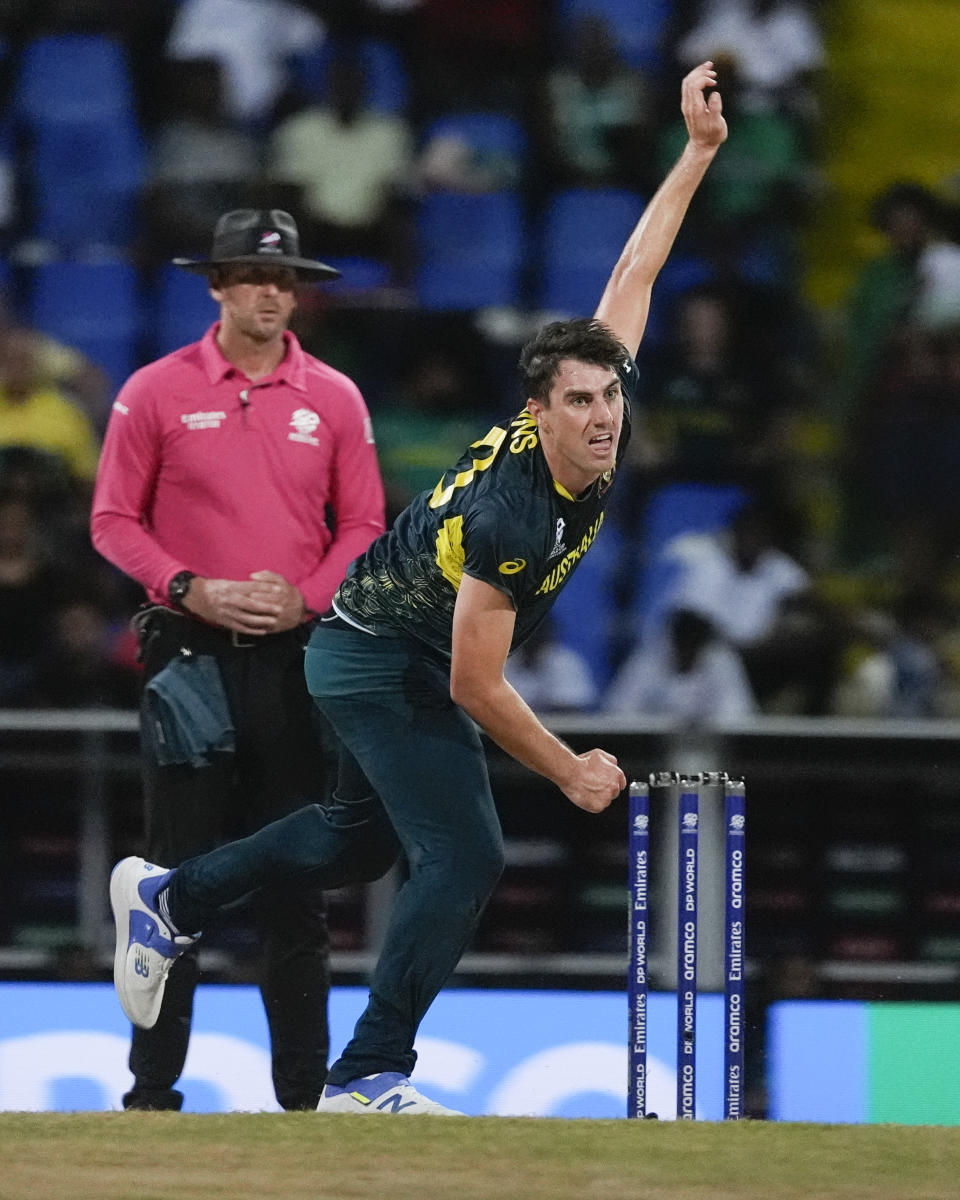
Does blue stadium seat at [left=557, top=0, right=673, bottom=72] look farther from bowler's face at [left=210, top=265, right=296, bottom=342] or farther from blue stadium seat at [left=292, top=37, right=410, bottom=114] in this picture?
bowler's face at [left=210, top=265, right=296, bottom=342]

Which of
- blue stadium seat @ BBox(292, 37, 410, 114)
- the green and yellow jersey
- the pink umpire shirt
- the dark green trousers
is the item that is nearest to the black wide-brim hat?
the pink umpire shirt

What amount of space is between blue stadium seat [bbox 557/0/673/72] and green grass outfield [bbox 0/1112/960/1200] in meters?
6.47

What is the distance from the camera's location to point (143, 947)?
Answer: 198 inches

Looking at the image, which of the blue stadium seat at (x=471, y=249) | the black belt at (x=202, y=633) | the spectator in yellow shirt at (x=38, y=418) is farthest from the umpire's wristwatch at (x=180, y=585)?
the blue stadium seat at (x=471, y=249)

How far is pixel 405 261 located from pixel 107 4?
80.0 inches

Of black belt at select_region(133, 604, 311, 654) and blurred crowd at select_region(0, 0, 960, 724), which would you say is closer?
black belt at select_region(133, 604, 311, 654)

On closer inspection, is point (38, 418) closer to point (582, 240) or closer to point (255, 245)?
point (582, 240)

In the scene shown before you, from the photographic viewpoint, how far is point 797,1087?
6.33 metres

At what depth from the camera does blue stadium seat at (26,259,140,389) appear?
30.7 feet

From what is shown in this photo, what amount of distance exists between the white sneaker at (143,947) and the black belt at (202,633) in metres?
0.60

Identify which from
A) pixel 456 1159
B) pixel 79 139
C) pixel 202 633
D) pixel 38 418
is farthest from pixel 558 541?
pixel 79 139

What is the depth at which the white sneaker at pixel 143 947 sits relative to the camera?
16.5ft

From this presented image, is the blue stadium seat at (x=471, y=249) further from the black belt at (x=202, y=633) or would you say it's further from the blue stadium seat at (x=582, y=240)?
the black belt at (x=202, y=633)

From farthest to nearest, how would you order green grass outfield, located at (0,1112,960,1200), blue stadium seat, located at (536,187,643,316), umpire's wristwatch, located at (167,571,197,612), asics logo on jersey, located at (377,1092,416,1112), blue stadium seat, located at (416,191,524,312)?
1. blue stadium seat, located at (536,187,643,316)
2. blue stadium seat, located at (416,191,524,312)
3. umpire's wristwatch, located at (167,571,197,612)
4. asics logo on jersey, located at (377,1092,416,1112)
5. green grass outfield, located at (0,1112,960,1200)
